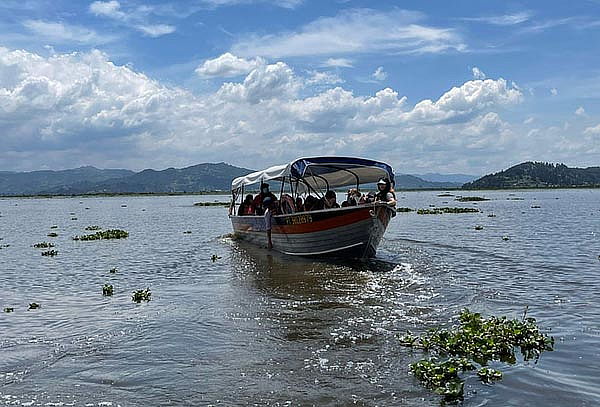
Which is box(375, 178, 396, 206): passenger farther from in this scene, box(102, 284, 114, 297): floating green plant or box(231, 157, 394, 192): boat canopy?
box(102, 284, 114, 297): floating green plant

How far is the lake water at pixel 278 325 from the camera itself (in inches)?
315

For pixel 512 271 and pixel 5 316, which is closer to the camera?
pixel 5 316

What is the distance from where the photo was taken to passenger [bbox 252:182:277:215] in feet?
83.5

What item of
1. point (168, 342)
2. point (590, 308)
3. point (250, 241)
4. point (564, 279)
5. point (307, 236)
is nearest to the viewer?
point (168, 342)

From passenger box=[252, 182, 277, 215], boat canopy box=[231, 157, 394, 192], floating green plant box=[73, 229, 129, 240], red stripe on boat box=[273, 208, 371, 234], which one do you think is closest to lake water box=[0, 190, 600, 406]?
red stripe on boat box=[273, 208, 371, 234]

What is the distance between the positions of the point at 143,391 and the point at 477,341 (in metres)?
5.63

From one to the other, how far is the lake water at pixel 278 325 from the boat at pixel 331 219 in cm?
66

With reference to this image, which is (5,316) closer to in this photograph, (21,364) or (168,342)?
(21,364)

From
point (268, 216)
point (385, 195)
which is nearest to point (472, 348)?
point (385, 195)

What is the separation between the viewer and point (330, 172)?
2317 centimetres

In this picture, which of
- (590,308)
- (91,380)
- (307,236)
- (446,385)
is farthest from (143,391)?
(307,236)

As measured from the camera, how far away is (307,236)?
20766 millimetres

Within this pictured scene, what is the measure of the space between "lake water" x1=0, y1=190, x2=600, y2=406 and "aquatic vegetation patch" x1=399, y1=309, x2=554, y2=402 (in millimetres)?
243

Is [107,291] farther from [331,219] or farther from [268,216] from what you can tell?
[268,216]
